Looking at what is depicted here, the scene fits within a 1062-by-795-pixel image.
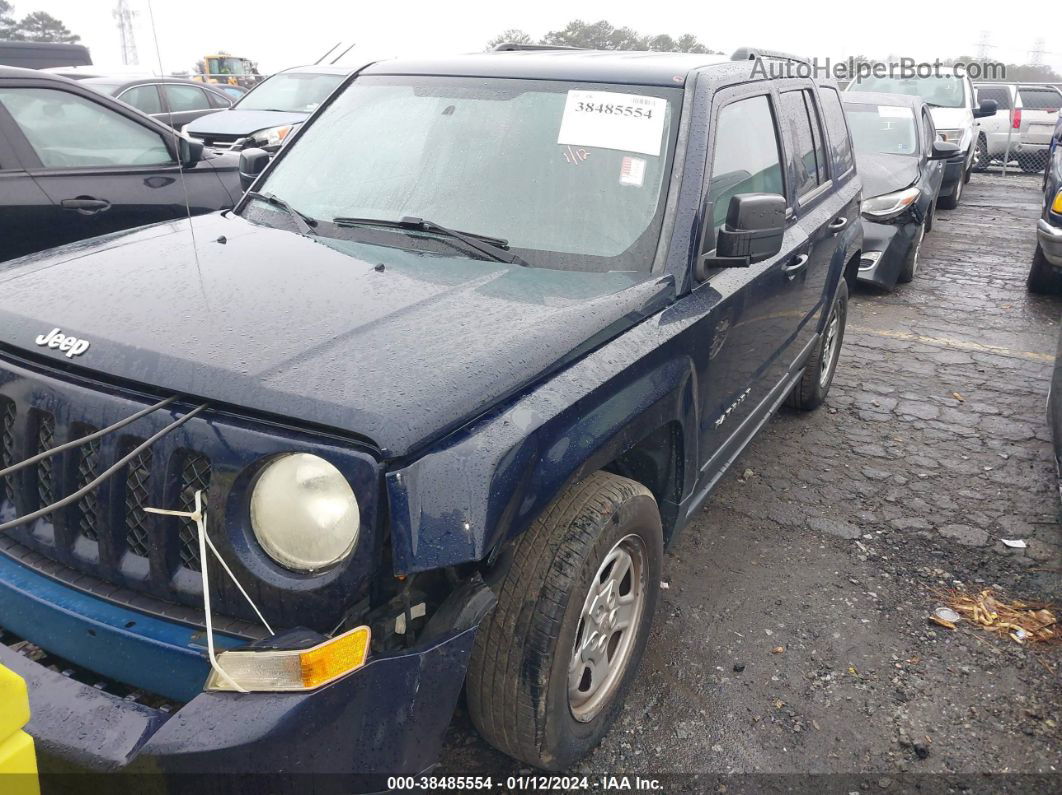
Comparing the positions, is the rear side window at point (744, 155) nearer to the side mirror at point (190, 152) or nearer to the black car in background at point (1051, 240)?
the side mirror at point (190, 152)

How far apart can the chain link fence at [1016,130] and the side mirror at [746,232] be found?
50.3ft

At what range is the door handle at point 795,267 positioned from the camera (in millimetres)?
3541

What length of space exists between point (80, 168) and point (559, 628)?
4.18 meters

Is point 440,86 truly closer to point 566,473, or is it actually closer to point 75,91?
point 566,473

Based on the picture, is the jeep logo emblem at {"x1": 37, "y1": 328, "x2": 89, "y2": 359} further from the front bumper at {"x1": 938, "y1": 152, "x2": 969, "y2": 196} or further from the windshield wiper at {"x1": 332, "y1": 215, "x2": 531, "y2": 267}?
the front bumper at {"x1": 938, "y1": 152, "x2": 969, "y2": 196}

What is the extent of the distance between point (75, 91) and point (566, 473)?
4412 millimetres

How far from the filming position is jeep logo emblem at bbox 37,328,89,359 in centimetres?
Answer: 201

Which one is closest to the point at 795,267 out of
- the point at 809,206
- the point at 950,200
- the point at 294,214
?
the point at 809,206

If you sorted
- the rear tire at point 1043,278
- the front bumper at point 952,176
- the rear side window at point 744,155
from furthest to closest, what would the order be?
1. the front bumper at point 952,176
2. the rear tire at point 1043,278
3. the rear side window at point 744,155

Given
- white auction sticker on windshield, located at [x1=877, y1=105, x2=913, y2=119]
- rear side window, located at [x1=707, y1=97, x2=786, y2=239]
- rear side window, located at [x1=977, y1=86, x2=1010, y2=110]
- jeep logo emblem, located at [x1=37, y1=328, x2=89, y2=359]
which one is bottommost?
rear side window, located at [x1=977, y1=86, x2=1010, y2=110]

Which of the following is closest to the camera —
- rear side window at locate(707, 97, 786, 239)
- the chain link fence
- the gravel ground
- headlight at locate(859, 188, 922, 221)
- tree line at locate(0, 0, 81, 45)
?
the gravel ground

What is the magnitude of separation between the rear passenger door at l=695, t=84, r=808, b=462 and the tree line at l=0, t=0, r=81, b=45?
38.2m

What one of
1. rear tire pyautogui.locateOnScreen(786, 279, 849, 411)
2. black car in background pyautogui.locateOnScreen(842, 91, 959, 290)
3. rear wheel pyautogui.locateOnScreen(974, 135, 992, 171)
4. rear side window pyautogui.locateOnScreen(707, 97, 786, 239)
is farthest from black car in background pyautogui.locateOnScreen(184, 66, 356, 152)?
rear wheel pyautogui.locateOnScreen(974, 135, 992, 171)

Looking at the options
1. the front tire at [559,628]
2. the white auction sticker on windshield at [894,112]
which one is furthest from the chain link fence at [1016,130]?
the front tire at [559,628]
